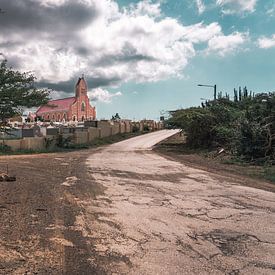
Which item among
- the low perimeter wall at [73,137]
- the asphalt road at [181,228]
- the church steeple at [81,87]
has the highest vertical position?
the church steeple at [81,87]

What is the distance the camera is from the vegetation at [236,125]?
19672mm

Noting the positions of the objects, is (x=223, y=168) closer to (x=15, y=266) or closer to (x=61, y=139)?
(x=15, y=266)

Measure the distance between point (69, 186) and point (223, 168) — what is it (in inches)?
339

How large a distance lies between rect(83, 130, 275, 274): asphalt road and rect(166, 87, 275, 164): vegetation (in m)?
8.06

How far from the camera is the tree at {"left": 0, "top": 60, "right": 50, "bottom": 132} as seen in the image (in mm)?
12109

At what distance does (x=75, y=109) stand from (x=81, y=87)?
999 cm

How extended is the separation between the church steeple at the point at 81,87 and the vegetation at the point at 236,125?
9806 cm

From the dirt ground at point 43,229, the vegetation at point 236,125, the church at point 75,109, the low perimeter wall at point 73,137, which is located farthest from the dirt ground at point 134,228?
the church at point 75,109

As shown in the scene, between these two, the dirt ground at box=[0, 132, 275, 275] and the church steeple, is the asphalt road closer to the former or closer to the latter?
the dirt ground at box=[0, 132, 275, 275]

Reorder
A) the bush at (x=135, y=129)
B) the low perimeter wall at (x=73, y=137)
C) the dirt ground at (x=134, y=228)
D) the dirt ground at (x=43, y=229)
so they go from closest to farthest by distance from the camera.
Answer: the dirt ground at (x=43, y=229) < the dirt ground at (x=134, y=228) < the low perimeter wall at (x=73, y=137) < the bush at (x=135, y=129)

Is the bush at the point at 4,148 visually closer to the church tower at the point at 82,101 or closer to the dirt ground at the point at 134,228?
the dirt ground at the point at 134,228

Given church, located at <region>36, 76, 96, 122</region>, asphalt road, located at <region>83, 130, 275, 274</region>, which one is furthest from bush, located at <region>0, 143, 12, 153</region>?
church, located at <region>36, 76, 96, 122</region>

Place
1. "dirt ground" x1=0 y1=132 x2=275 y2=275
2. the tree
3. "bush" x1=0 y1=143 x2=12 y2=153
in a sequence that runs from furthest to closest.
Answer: "bush" x1=0 y1=143 x2=12 y2=153, the tree, "dirt ground" x1=0 y1=132 x2=275 y2=275

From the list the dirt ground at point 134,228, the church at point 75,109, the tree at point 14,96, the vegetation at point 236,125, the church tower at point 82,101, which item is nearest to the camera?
the dirt ground at point 134,228
